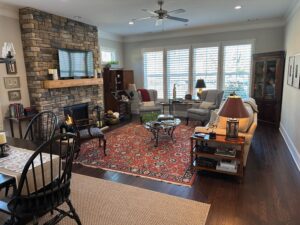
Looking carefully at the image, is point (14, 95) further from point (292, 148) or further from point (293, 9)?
point (293, 9)

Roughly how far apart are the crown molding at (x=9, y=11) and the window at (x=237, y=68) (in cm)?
543

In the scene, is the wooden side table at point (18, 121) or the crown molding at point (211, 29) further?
the crown molding at point (211, 29)

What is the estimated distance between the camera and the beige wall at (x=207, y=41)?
5785mm

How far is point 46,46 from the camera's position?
455 centimetres

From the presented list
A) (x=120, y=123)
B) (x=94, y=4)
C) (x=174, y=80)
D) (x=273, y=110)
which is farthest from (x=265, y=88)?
(x=94, y=4)

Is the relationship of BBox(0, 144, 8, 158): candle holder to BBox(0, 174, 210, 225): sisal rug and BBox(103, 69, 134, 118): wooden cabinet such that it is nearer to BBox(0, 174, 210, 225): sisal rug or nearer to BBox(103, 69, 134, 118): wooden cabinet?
BBox(0, 174, 210, 225): sisal rug

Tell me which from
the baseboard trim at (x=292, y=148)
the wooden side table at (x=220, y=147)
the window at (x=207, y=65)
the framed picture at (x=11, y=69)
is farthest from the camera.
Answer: the window at (x=207, y=65)

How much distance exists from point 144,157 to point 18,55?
3279 millimetres

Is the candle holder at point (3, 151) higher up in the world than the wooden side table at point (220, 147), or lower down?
higher up

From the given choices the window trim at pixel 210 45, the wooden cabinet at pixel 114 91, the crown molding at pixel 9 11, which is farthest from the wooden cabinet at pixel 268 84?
the crown molding at pixel 9 11

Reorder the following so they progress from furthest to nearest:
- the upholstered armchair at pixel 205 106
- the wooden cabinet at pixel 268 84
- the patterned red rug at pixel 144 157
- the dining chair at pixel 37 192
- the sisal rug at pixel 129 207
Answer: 1. the upholstered armchair at pixel 205 106
2. the wooden cabinet at pixel 268 84
3. the patterned red rug at pixel 144 157
4. the sisal rug at pixel 129 207
5. the dining chair at pixel 37 192

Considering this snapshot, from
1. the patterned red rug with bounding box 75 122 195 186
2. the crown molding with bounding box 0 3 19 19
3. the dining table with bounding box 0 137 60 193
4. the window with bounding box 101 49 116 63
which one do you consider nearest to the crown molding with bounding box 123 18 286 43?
the window with bounding box 101 49 116 63

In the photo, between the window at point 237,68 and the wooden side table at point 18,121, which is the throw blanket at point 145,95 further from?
the wooden side table at point 18,121

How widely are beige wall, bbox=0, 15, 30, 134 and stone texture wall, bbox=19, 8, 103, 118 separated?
3.4 inches
